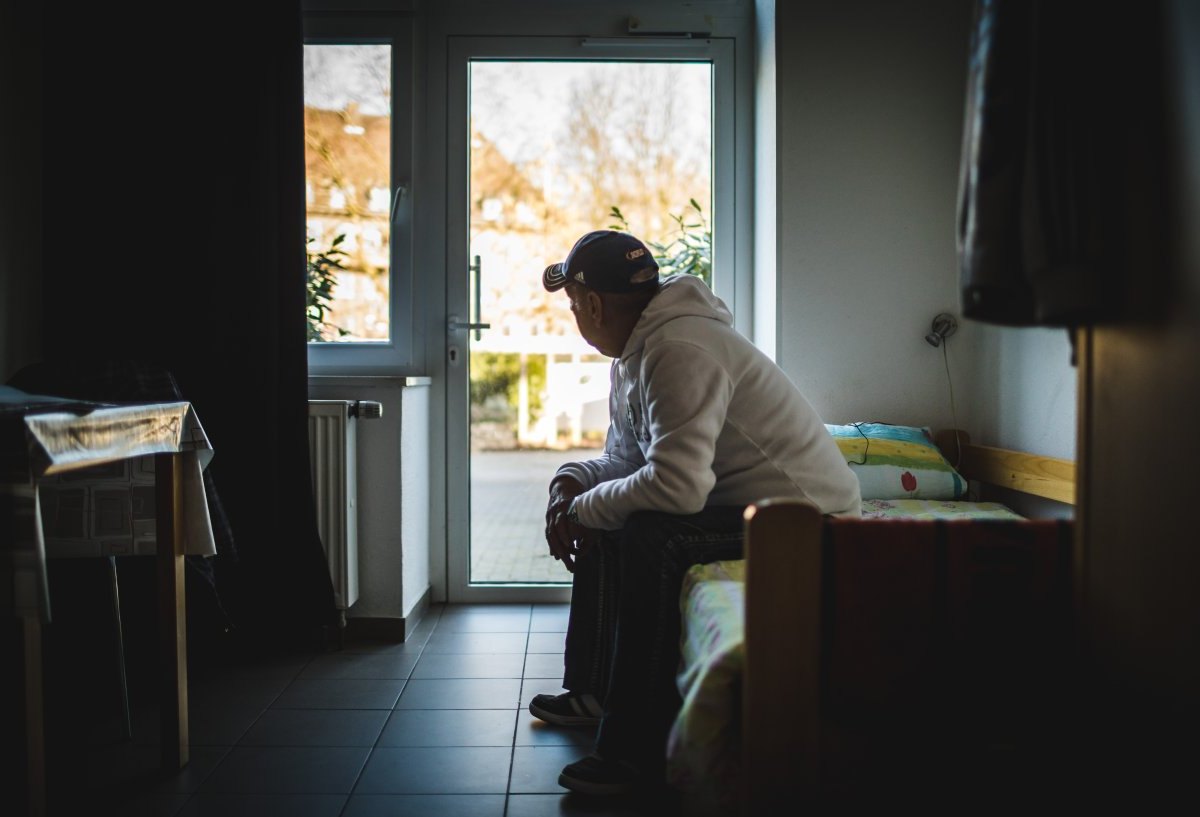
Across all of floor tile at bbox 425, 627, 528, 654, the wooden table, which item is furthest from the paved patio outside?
the wooden table

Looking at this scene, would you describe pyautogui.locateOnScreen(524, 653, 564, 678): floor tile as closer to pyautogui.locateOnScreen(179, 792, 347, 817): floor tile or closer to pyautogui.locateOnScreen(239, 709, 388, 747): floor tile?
pyautogui.locateOnScreen(239, 709, 388, 747): floor tile

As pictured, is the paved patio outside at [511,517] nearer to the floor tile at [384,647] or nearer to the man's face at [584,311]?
the floor tile at [384,647]

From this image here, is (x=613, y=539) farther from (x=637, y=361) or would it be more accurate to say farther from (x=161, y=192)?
(x=161, y=192)

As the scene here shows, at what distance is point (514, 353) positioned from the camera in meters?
3.29

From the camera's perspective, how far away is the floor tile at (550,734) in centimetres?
206

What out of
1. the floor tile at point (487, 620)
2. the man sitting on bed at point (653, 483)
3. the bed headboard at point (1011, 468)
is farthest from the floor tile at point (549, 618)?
the bed headboard at point (1011, 468)

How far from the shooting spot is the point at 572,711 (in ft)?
7.13

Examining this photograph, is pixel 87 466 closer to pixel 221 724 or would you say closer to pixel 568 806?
pixel 221 724

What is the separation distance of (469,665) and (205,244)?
1473 millimetres

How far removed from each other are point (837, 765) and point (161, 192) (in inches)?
98.2

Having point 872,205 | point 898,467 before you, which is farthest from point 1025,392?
point 872,205

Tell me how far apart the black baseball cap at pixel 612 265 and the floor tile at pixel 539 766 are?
1.03 metres

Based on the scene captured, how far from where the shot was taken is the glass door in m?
3.25

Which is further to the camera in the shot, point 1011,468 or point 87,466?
point 1011,468
